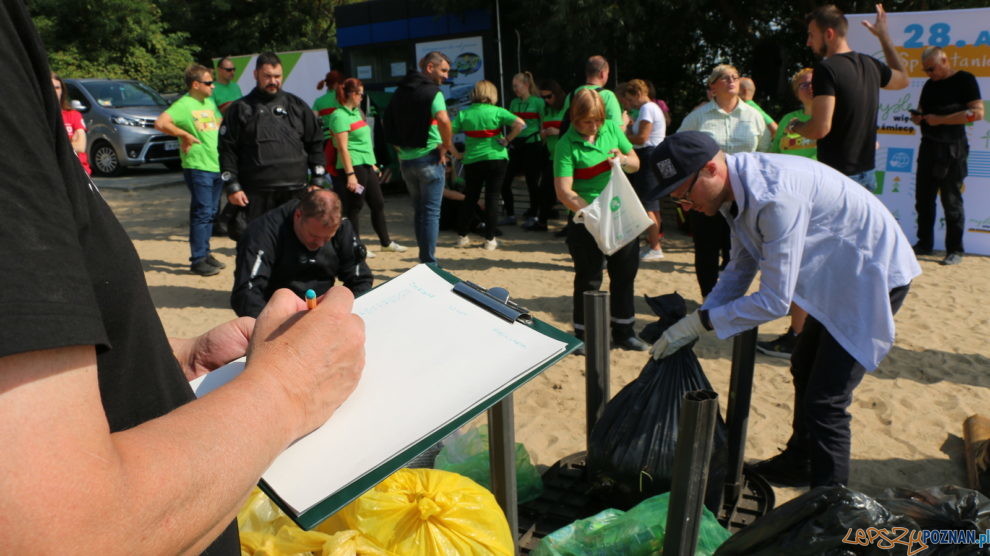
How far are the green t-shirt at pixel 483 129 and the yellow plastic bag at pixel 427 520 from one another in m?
6.05

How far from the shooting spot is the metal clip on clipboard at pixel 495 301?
1.33 m

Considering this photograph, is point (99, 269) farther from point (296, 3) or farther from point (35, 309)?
point (296, 3)

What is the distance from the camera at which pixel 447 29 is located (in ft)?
39.0

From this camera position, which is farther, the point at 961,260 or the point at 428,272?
the point at 961,260

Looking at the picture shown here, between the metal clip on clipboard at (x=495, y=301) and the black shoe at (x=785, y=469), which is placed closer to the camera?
the metal clip on clipboard at (x=495, y=301)

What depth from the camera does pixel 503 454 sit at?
6.67ft

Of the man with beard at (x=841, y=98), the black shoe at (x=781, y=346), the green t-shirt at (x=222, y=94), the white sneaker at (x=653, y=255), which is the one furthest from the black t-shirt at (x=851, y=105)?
the green t-shirt at (x=222, y=94)

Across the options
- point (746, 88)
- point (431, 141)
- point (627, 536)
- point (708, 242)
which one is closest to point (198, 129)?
point (431, 141)

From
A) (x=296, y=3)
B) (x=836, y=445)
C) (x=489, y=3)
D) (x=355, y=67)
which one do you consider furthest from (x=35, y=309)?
(x=296, y=3)

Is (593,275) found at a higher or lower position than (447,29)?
lower

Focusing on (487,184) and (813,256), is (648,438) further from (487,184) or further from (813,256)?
(487,184)

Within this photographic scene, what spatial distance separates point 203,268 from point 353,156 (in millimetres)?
1893

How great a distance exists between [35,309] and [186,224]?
10.5m

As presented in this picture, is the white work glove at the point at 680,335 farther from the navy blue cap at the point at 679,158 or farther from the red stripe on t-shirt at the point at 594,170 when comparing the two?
the red stripe on t-shirt at the point at 594,170
